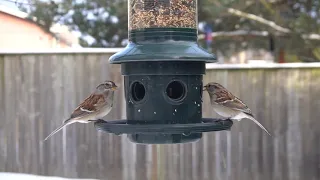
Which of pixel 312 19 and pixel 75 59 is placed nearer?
pixel 75 59

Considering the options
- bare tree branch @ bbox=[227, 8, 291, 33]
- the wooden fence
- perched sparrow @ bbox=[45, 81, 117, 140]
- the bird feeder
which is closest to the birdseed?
the bird feeder

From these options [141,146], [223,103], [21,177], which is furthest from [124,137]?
[223,103]

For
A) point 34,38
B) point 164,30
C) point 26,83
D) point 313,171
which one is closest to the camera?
point 164,30

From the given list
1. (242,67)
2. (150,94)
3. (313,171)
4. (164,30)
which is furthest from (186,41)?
(313,171)

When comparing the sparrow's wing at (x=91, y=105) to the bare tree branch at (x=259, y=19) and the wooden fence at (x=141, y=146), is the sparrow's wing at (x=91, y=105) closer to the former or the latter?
the wooden fence at (x=141, y=146)

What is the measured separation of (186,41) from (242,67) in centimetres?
301

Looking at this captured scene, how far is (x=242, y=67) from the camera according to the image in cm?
571

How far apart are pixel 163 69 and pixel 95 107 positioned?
566mm

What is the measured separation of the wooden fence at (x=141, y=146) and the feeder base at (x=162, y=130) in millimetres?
2990

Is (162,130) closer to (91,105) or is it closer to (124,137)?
(91,105)

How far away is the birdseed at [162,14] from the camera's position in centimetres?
283

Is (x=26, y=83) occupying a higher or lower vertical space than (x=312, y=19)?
lower

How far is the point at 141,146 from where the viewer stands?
5.92 metres

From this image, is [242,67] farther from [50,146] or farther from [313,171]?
[50,146]
